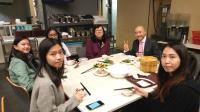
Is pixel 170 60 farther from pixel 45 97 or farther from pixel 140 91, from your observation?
pixel 45 97

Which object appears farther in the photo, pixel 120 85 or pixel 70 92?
pixel 120 85

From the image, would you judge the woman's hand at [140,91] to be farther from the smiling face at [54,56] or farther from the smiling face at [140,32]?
the smiling face at [140,32]

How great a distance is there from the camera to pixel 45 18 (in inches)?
160

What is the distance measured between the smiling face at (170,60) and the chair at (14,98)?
3.84 feet

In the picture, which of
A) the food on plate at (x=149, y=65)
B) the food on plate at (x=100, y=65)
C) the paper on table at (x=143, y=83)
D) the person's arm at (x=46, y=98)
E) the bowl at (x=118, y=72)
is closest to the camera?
the person's arm at (x=46, y=98)

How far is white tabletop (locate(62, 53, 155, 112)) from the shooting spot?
1257mm

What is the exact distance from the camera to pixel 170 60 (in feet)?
3.89

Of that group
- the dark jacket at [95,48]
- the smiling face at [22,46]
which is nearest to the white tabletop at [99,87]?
the smiling face at [22,46]

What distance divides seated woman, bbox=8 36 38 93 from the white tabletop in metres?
0.36

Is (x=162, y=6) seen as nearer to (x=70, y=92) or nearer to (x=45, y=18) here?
(x=45, y=18)

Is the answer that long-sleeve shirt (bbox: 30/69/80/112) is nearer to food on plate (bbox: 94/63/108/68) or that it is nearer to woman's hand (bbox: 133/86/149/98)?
woman's hand (bbox: 133/86/149/98)

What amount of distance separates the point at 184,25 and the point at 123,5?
2.17 metres

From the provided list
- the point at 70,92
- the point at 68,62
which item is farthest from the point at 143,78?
the point at 68,62

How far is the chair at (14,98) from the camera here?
1416mm
